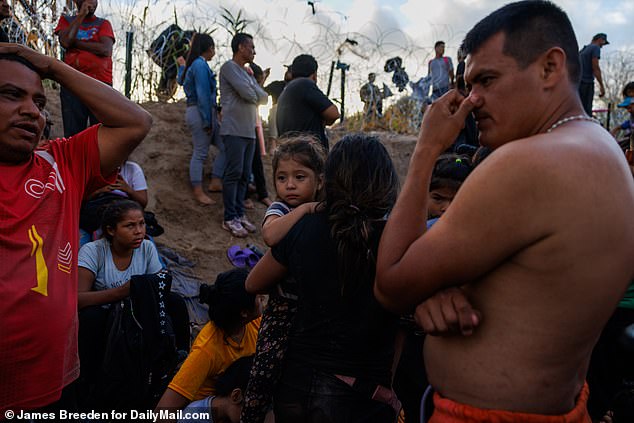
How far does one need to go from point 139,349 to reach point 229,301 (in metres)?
0.67

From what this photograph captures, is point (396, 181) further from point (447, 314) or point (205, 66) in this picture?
point (205, 66)

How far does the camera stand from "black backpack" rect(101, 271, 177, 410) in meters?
3.29

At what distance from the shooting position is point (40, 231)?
6.53 ft

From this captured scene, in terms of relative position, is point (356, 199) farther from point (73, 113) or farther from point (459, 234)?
point (73, 113)

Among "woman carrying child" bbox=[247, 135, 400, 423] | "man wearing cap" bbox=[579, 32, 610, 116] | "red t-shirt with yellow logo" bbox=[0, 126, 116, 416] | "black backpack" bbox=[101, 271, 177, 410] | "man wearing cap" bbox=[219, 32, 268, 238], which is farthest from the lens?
"man wearing cap" bbox=[579, 32, 610, 116]

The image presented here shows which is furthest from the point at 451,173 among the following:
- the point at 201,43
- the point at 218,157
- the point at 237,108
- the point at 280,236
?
the point at 201,43

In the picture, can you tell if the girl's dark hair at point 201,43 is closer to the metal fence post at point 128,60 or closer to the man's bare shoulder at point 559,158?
the metal fence post at point 128,60

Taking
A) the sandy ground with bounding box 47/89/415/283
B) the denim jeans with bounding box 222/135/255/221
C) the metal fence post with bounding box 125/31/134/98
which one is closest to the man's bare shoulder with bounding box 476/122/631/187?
the sandy ground with bounding box 47/89/415/283

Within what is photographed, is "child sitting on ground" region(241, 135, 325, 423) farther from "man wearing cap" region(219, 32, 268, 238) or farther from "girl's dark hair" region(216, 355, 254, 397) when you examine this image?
"man wearing cap" region(219, 32, 268, 238)

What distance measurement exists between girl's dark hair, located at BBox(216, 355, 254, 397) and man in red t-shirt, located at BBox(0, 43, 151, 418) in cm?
110

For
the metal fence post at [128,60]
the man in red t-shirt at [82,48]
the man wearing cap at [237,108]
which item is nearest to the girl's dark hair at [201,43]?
the man wearing cap at [237,108]

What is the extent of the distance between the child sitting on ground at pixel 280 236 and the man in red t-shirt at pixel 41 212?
71 cm

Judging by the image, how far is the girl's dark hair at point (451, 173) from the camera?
307cm

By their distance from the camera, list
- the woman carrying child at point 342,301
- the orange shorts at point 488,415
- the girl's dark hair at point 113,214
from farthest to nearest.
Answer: the girl's dark hair at point 113,214
the woman carrying child at point 342,301
the orange shorts at point 488,415
